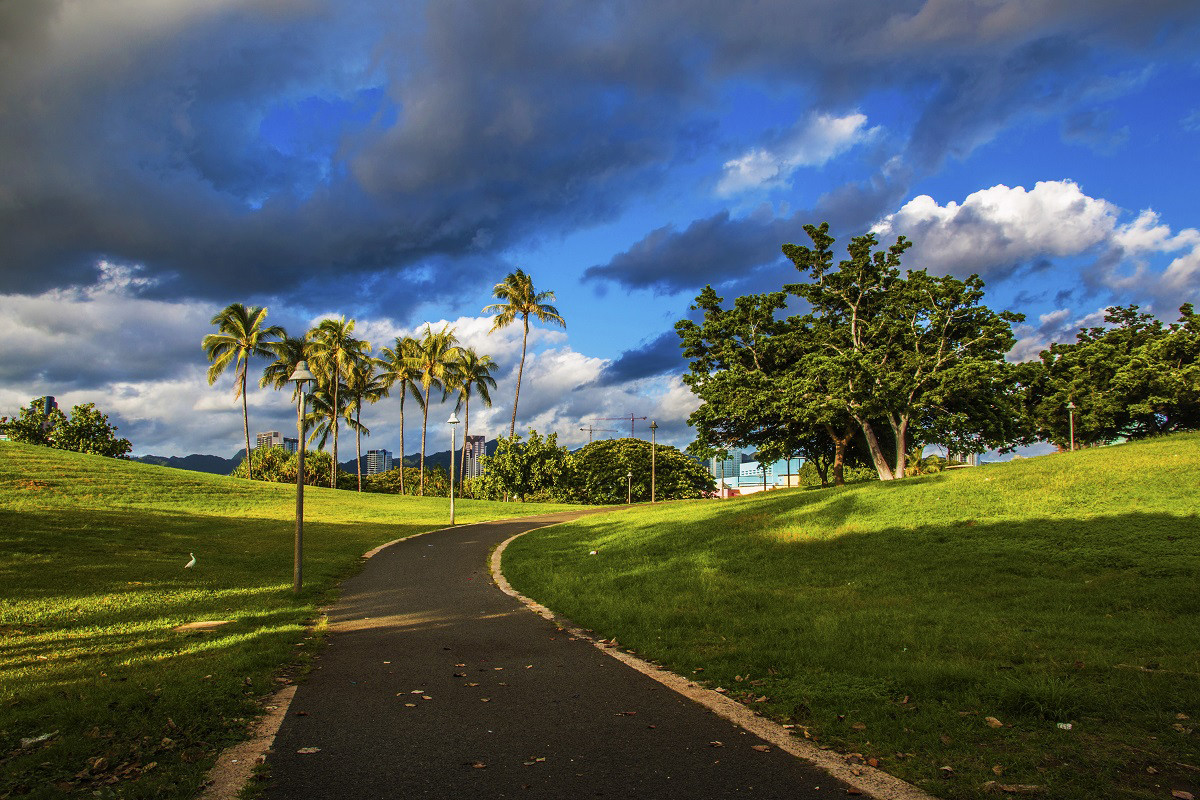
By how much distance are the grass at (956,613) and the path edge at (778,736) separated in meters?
0.16

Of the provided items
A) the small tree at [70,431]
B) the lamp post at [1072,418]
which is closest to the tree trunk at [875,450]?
the lamp post at [1072,418]

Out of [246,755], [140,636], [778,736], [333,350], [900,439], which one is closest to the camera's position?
[246,755]

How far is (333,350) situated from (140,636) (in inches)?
1875

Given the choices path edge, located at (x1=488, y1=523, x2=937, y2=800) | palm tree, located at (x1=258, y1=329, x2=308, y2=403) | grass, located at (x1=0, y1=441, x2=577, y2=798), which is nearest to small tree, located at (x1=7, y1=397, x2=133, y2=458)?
palm tree, located at (x1=258, y1=329, x2=308, y2=403)

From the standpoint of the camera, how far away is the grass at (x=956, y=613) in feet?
15.5

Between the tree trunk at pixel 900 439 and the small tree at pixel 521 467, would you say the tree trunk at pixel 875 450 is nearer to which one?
the tree trunk at pixel 900 439

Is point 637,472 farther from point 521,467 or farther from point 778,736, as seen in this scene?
point 778,736

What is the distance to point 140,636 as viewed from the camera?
845 cm

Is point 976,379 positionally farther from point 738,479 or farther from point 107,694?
point 738,479

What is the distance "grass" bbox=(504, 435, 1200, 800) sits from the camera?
4.72 m

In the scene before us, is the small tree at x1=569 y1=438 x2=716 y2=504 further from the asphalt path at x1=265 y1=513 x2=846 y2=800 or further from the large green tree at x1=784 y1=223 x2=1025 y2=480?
the asphalt path at x1=265 y1=513 x2=846 y2=800

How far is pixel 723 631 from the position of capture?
28.2 feet

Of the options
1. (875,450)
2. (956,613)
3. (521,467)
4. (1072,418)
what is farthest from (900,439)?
(521,467)

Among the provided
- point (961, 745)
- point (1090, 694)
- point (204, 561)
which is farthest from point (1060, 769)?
point (204, 561)
